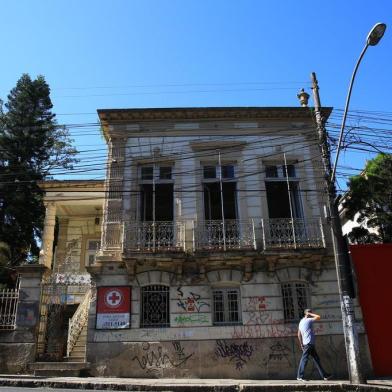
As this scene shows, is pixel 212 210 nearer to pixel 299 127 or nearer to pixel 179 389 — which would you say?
pixel 299 127

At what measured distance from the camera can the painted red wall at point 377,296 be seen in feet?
43.2

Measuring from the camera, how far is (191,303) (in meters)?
13.6

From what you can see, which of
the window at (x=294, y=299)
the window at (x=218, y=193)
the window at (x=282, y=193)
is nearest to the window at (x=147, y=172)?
the window at (x=218, y=193)

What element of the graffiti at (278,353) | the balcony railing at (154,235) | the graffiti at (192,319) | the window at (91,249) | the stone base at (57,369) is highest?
the window at (91,249)

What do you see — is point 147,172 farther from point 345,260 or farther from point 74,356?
point 345,260

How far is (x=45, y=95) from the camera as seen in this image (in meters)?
31.3

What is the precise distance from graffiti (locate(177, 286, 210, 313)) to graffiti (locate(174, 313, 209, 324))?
16 centimetres

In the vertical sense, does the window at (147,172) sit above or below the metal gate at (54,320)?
above

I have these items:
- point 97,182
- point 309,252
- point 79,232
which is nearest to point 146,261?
point 309,252

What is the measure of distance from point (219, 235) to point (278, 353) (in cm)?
402

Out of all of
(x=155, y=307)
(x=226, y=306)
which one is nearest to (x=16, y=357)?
(x=155, y=307)

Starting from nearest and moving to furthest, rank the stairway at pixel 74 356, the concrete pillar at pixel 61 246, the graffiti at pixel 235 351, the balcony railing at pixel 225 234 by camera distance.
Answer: the stairway at pixel 74 356 → the graffiti at pixel 235 351 → the balcony railing at pixel 225 234 → the concrete pillar at pixel 61 246

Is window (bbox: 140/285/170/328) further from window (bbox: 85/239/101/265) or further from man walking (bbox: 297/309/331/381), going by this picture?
window (bbox: 85/239/101/265)

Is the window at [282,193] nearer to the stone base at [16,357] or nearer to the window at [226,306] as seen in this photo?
the window at [226,306]
